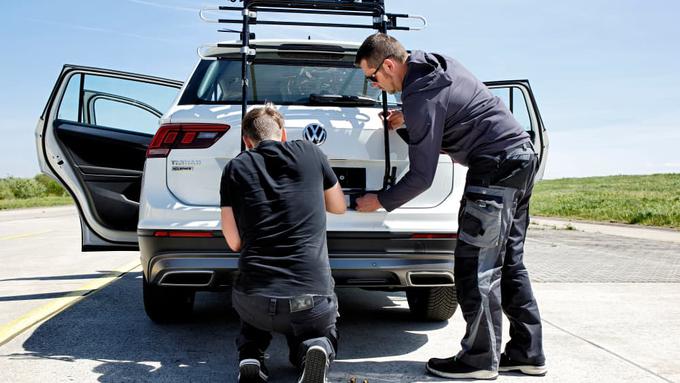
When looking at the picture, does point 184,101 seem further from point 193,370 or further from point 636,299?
point 636,299

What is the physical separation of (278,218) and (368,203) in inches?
24.9

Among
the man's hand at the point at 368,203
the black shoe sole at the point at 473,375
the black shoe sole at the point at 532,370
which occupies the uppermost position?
the man's hand at the point at 368,203

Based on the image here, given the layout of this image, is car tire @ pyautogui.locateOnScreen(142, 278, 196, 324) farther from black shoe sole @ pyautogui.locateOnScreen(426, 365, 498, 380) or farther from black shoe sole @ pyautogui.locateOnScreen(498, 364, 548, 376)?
black shoe sole @ pyautogui.locateOnScreen(498, 364, 548, 376)

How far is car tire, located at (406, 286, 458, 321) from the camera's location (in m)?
4.96

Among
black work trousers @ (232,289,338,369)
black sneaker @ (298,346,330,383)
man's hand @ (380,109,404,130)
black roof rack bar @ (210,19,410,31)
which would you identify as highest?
black roof rack bar @ (210,19,410,31)

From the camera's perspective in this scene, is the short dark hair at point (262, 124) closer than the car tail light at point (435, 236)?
Yes

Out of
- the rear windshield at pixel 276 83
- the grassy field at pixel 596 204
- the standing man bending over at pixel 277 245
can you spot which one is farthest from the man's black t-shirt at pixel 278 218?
the grassy field at pixel 596 204

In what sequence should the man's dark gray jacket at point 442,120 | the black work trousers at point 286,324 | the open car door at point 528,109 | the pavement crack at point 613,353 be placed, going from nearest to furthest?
the black work trousers at point 286,324 < the man's dark gray jacket at point 442,120 < the pavement crack at point 613,353 < the open car door at point 528,109

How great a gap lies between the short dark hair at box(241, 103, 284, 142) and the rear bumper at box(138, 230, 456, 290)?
74cm

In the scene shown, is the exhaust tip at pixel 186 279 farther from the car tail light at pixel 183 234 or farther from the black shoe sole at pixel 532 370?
the black shoe sole at pixel 532 370

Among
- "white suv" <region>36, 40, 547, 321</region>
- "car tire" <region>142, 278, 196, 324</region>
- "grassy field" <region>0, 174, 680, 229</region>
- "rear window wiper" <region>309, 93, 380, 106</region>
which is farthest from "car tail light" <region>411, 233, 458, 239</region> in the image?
"grassy field" <region>0, 174, 680, 229</region>

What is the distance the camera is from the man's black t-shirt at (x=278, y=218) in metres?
3.29

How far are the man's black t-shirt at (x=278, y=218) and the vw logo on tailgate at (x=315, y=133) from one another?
0.59 metres

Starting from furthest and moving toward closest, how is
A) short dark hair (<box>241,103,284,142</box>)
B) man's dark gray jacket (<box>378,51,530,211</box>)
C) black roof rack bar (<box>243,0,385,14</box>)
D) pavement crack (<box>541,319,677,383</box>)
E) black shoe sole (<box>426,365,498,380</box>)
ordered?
black roof rack bar (<box>243,0,385,14</box>), pavement crack (<box>541,319,677,383</box>), black shoe sole (<box>426,365,498,380</box>), man's dark gray jacket (<box>378,51,530,211</box>), short dark hair (<box>241,103,284,142</box>)
